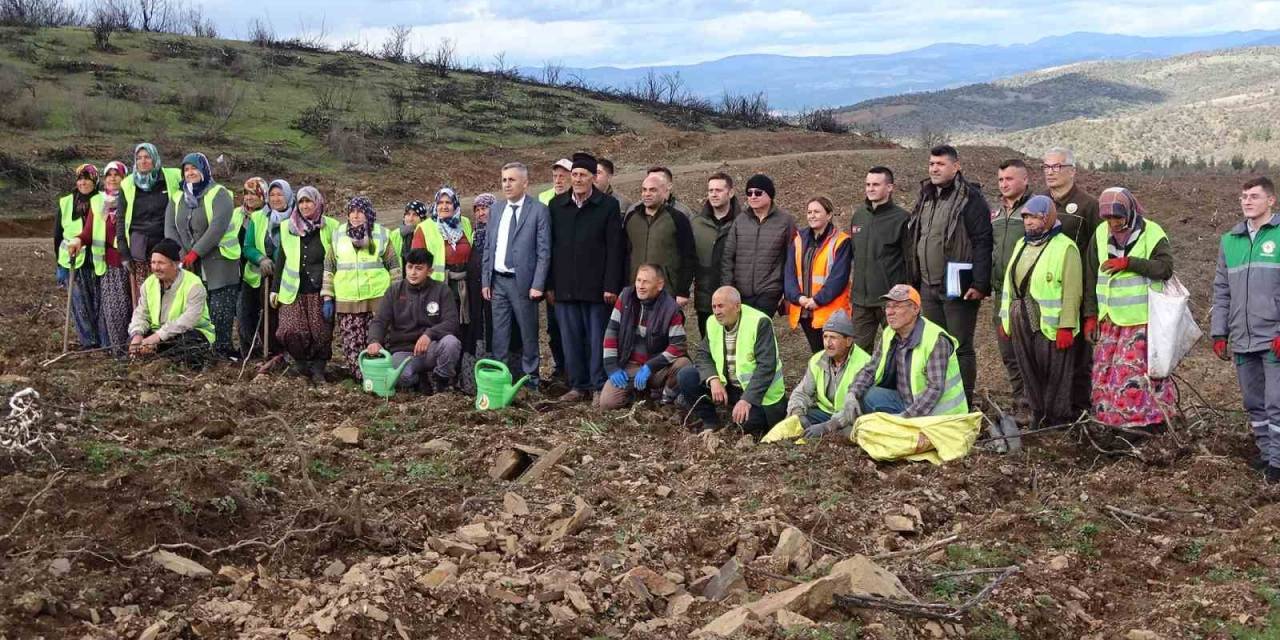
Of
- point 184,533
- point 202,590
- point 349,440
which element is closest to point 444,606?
point 202,590

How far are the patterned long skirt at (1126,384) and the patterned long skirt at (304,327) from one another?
563 cm

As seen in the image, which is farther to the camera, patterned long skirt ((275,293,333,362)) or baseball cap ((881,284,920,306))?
patterned long skirt ((275,293,333,362))

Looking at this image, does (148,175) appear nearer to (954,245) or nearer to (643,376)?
(643,376)

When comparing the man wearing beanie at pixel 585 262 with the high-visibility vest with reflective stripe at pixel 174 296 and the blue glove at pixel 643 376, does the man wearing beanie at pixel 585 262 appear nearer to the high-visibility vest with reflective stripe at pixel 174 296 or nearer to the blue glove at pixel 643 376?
the blue glove at pixel 643 376

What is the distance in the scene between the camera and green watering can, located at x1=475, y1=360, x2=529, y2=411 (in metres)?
8.24

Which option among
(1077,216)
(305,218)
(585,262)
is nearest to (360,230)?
(305,218)

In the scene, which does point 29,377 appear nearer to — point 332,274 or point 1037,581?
point 332,274

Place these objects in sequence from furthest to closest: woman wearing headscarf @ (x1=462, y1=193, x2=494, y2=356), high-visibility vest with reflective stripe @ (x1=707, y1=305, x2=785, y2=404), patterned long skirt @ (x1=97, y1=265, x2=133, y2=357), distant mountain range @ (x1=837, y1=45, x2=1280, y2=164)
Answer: distant mountain range @ (x1=837, y1=45, x2=1280, y2=164), patterned long skirt @ (x1=97, y1=265, x2=133, y2=357), woman wearing headscarf @ (x1=462, y1=193, x2=494, y2=356), high-visibility vest with reflective stripe @ (x1=707, y1=305, x2=785, y2=404)

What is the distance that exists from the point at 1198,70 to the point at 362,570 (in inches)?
3760

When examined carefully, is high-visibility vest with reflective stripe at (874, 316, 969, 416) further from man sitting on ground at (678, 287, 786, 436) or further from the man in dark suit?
the man in dark suit

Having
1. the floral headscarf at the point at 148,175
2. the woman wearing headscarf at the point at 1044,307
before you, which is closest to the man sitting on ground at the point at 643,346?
the woman wearing headscarf at the point at 1044,307

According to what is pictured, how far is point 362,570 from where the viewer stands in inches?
189

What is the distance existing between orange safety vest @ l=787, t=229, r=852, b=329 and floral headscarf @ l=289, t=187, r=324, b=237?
145 inches

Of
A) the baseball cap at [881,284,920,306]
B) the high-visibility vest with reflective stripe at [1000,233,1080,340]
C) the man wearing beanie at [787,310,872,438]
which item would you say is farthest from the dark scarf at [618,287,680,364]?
the high-visibility vest with reflective stripe at [1000,233,1080,340]
